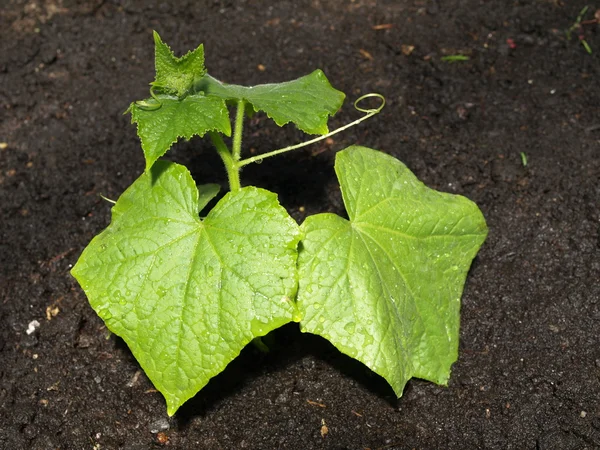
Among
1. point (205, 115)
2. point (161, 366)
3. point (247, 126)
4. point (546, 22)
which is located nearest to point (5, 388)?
point (161, 366)

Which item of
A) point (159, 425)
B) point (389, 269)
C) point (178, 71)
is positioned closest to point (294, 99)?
point (178, 71)

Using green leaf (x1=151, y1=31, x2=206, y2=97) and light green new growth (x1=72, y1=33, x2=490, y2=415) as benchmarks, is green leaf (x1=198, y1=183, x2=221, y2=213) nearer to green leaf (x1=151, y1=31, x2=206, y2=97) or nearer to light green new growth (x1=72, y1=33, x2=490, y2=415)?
light green new growth (x1=72, y1=33, x2=490, y2=415)

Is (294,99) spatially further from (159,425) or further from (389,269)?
(159,425)

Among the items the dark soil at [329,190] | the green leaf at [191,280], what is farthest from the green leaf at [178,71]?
the dark soil at [329,190]

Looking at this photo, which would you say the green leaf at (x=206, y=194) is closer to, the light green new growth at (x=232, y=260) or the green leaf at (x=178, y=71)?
the light green new growth at (x=232, y=260)

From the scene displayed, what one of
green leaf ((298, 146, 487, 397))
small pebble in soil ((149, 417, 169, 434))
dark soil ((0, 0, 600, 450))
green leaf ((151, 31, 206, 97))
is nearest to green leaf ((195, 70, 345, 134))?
green leaf ((151, 31, 206, 97))

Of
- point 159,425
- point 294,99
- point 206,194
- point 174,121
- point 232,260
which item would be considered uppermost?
point 174,121

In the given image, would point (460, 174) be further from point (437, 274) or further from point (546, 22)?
point (546, 22)
